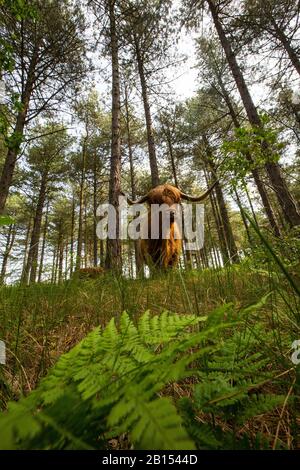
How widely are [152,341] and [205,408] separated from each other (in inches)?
8.8

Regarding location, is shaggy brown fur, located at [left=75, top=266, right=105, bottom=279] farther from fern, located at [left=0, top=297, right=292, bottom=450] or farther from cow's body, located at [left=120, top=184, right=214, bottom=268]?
fern, located at [left=0, top=297, right=292, bottom=450]

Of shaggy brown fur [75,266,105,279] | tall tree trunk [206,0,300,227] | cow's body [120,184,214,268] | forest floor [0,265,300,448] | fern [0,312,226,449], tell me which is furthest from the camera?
tall tree trunk [206,0,300,227]

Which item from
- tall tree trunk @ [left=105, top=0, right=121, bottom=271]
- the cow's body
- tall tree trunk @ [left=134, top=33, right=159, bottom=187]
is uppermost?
tall tree trunk @ [left=134, top=33, right=159, bottom=187]

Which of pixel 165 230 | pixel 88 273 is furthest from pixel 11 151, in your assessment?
pixel 88 273

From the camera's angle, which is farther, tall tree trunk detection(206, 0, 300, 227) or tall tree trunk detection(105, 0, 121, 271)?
tall tree trunk detection(206, 0, 300, 227)

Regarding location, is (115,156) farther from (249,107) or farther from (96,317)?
(96,317)

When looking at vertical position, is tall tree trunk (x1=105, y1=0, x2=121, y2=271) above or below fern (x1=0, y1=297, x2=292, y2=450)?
above

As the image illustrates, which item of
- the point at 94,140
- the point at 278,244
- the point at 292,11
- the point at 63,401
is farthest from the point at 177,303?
the point at 94,140

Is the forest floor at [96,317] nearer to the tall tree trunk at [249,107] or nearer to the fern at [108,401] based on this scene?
the fern at [108,401]

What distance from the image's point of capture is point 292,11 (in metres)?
9.92

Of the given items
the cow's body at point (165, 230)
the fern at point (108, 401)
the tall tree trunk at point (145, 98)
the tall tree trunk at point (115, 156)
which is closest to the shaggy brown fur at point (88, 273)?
the tall tree trunk at point (115, 156)

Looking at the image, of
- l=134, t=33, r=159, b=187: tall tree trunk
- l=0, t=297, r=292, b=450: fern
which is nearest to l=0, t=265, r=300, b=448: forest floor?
l=0, t=297, r=292, b=450: fern

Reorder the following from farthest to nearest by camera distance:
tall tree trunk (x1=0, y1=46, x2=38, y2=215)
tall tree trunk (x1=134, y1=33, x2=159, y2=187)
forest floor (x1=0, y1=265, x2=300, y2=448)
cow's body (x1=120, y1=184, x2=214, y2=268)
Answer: tall tree trunk (x1=134, y1=33, x2=159, y2=187)
tall tree trunk (x1=0, y1=46, x2=38, y2=215)
cow's body (x1=120, y1=184, x2=214, y2=268)
forest floor (x1=0, y1=265, x2=300, y2=448)
